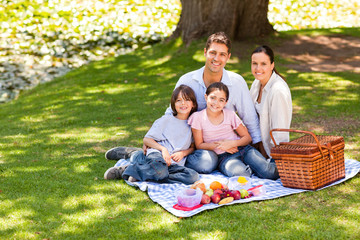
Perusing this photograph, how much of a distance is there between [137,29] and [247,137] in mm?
9129

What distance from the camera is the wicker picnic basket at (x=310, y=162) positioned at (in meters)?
4.30

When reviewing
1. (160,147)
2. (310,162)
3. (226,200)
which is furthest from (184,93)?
(310,162)

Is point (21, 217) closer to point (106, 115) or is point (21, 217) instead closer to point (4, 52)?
point (106, 115)

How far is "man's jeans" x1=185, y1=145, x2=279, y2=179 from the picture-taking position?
488cm

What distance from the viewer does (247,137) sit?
16.8ft

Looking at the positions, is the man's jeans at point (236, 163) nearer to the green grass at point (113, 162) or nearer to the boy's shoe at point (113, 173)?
the green grass at point (113, 162)

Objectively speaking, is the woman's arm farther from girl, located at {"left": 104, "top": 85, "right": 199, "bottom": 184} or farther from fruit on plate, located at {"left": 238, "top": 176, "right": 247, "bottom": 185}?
fruit on plate, located at {"left": 238, "top": 176, "right": 247, "bottom": 185}

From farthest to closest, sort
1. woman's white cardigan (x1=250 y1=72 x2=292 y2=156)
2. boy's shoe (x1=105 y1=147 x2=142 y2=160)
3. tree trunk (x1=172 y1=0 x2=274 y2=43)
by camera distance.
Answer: tree trunk (x1=172 y1=0 x2=274 y2=43) → boy's shoe (x1=105 y1=147 x2=142 y2=160) → woman's white cardigan (x1=250 y1=72 x2=292 y2=156)

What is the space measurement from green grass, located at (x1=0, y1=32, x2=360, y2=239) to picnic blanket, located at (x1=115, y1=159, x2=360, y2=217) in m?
0.06

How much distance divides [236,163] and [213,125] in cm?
47

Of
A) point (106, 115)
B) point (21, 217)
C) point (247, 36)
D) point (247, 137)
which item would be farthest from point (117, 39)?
point (21, 217)

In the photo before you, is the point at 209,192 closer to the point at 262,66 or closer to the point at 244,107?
the point at 244,107

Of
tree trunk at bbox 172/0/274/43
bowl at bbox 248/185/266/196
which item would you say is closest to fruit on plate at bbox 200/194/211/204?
bowl at bbox 248/185/266/196

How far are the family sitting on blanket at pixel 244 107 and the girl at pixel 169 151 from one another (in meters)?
0.09
